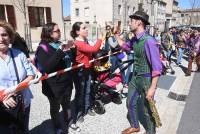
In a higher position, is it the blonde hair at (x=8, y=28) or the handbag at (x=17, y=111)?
the blonde hair at (x=8, y=28)

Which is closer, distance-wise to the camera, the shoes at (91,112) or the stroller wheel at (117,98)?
the shoes at (91,112)

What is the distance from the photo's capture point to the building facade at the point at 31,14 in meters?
18.3

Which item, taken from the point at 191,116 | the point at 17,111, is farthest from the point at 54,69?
the point at 191,116

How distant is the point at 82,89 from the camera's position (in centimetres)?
470

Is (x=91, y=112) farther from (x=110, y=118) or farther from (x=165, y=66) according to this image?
(x=165, y=66)

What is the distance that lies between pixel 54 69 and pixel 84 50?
845 mm

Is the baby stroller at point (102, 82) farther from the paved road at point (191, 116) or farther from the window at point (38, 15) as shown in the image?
the window at point (38, 15)

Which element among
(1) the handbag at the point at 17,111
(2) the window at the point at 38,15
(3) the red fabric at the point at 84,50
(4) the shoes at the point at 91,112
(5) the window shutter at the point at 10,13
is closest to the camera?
(1) the handbag at the point at 17,111

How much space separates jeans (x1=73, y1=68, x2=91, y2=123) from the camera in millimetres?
4598

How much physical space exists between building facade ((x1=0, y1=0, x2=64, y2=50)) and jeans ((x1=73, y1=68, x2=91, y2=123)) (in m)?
13.0

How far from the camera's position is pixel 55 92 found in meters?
3.72

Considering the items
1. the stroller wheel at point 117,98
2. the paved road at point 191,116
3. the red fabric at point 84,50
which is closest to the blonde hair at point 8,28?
the red fabric at point 84,50

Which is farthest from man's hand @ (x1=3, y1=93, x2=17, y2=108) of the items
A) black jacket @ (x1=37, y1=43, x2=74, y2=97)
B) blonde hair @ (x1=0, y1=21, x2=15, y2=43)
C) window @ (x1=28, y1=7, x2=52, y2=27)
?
window @ (x1=28, y1=7, x2=52, y2=27)

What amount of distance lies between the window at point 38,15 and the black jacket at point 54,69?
654 inches
